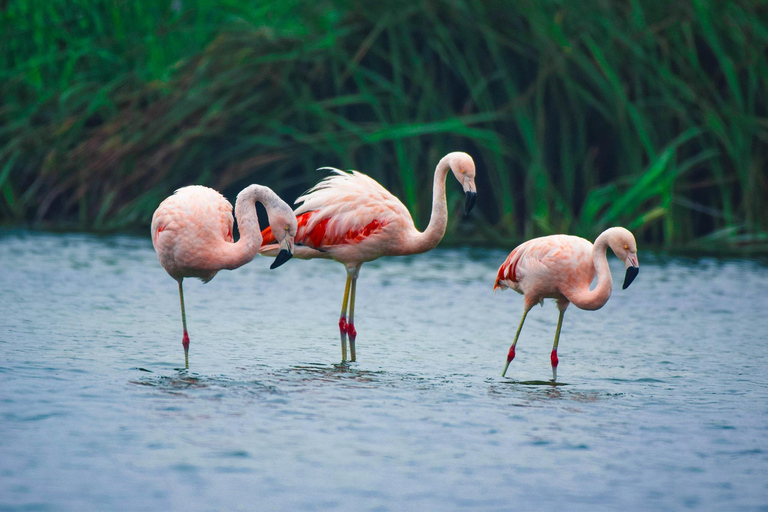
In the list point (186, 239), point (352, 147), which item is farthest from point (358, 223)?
point (352, 147)

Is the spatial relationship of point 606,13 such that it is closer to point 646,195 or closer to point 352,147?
point 646,195

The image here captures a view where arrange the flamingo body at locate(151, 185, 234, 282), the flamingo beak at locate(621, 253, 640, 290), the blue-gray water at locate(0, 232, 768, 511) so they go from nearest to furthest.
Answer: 1. the blue-gray water at locate(0, 232, 768, 511)
2. the flamingo beak at locate(621, 253, 640, 290)
3. the flamingo body at locate(151, 185, 234, 282)

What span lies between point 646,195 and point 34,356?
7.12 metres

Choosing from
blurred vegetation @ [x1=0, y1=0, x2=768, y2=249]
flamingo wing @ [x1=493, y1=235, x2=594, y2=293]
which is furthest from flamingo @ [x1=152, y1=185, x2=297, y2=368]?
blurred vegetation @ [x1=0, y1=0, x2=768, y2=249]

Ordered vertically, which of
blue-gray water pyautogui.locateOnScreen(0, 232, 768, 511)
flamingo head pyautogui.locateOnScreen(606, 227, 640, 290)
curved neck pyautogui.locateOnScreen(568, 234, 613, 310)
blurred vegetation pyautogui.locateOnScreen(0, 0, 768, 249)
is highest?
blurred vegetation pyautogui.locateOnScreen(0, 0, 768, 249)

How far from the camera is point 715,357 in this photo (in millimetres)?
7125

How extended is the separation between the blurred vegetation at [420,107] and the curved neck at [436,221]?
4297 millimetres

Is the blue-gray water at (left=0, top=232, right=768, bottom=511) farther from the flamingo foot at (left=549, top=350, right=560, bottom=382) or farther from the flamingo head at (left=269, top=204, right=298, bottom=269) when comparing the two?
the flamingo head at (left=269, top=204, right=298, bottom=269)

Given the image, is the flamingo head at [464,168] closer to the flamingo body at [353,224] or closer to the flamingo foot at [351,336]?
the flamingo body at [353,224]

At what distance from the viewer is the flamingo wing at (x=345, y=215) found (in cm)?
698

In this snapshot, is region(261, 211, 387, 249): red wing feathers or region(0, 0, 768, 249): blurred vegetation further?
region(0, 0, 768, 249): blurred vegetation

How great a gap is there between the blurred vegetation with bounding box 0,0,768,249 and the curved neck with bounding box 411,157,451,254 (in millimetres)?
4297

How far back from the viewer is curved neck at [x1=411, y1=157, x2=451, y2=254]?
6.91 m

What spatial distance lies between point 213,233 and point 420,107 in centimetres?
589
